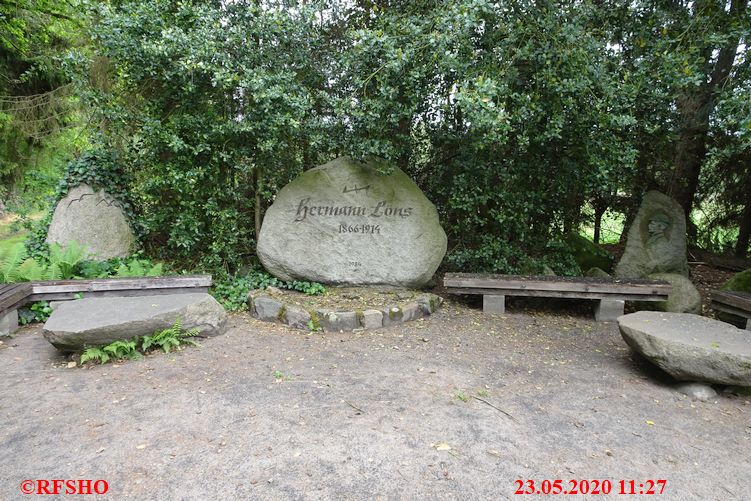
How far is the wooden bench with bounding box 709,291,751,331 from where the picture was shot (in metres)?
4.46

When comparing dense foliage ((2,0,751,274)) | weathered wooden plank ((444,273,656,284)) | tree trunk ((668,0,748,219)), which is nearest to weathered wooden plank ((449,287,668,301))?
weathered wooden plank ((444,273,656,284))

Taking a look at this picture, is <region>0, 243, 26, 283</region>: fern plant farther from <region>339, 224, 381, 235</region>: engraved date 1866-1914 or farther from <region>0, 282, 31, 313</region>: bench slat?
<region>339, 224, 381, 235</region>: engraved date 1866-1914

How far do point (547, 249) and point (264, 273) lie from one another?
4158 millimetres

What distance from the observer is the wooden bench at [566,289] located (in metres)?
5.31

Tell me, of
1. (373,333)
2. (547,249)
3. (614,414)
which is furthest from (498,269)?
(614,414)

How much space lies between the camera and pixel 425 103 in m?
5.80

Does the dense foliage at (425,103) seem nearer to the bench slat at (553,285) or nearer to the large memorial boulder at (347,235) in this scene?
the large memorial boulder at (347,235)

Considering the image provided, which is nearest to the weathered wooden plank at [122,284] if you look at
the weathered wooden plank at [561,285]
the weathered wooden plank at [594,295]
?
the weathered wooden plank at [561,285]

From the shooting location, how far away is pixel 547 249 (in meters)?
6.50

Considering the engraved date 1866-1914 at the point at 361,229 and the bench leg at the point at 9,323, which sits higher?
the engraved date 1866-1914 at the point at 361,229

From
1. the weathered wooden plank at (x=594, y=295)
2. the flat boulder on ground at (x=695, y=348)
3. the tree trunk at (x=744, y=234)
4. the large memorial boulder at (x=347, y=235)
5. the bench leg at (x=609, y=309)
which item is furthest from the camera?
the tree trunk at (x=744, y=234)

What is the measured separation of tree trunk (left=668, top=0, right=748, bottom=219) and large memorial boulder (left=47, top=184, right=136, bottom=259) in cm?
770

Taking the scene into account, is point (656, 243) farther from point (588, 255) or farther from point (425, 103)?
point (425, 103)

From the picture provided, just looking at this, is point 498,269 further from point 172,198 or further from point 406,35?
point 172,198
